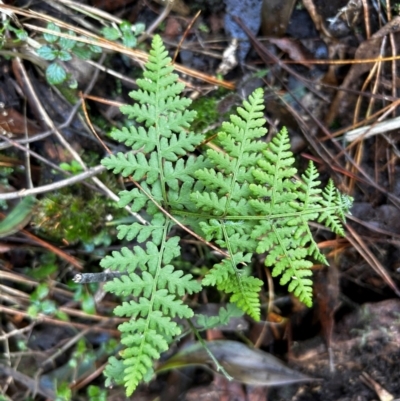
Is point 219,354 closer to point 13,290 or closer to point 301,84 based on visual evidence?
point 13,290

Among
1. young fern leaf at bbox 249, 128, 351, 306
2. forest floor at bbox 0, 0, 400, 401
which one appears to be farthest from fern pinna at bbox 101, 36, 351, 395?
forest floor at bbox 0, 0, 400, 401

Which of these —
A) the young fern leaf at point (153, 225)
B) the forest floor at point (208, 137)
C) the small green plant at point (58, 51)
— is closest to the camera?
the young fern leaf at point (153, 225)

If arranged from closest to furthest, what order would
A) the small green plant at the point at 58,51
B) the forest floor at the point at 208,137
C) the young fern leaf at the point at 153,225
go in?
the young fern leaf at the point at 153,225 → the small green plant at the point at 58,51 → the forest floor at the point at 208,137

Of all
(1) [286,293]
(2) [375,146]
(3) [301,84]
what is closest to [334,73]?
(3) [301,84]

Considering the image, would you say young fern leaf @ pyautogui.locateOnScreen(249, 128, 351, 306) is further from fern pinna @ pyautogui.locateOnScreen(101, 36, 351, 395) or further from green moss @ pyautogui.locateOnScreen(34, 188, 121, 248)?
green moss @ pyautogui.locateOnScreen(34, 188, 121, 248)

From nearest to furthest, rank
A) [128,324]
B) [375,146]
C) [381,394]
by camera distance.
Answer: [128,324] < [381,394] < [375,146]

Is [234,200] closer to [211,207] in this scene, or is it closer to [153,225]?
[211,207]

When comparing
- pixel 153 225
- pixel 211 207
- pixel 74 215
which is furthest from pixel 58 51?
pixel 211 207

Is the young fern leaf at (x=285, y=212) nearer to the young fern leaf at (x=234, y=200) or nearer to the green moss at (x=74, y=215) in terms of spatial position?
the young fern leaf at (x=234, y=200)

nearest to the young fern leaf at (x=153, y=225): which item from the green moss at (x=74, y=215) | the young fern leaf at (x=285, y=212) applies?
the young fern leaf at (x=285, y=212)
